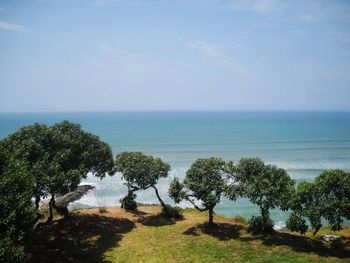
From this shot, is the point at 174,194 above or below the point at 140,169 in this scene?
below

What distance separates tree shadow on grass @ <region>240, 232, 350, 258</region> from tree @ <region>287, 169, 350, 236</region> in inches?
56.0

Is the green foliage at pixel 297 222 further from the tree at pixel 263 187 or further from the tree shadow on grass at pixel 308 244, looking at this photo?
the tree shadow on grass at pixel 308 244

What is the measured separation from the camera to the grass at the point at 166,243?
2786 cm

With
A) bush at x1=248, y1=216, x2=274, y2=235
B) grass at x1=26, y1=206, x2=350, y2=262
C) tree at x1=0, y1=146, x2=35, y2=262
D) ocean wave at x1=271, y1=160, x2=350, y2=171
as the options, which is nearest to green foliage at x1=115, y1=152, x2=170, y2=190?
grass at x1=26, y1=206, x2=350, y2=262

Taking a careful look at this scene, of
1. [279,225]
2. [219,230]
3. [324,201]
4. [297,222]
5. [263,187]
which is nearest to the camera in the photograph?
[324,201]

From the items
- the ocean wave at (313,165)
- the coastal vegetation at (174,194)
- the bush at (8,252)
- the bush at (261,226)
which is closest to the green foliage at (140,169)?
the coastal vegetation at (174,194)

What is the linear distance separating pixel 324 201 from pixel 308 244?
13.5 feet

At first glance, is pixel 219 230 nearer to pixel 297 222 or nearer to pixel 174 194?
pixel 174 194

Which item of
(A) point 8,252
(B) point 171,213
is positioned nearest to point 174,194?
(B) point 171,213

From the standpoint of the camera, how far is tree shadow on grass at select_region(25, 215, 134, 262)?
1121 inches

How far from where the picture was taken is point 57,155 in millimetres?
31859

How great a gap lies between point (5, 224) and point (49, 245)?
1184cm

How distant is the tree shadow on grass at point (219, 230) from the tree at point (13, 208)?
15953 mm

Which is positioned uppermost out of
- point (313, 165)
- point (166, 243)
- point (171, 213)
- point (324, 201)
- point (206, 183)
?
point (206, 183)
